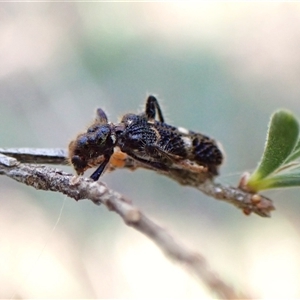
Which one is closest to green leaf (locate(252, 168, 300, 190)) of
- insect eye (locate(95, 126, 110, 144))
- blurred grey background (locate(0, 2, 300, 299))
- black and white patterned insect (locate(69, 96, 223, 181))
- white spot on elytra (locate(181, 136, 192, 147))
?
black and white patterned insect (locate(69, 96, 223, 181))

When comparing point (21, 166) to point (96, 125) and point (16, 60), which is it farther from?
point (16, 60)

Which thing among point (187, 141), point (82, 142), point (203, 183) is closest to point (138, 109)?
point (187, 141)

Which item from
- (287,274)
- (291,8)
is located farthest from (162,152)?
(291,8)

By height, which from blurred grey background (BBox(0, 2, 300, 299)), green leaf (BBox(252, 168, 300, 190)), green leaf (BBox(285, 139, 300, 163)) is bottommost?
blurred grey background (BBox(0, 2, 300, 299))

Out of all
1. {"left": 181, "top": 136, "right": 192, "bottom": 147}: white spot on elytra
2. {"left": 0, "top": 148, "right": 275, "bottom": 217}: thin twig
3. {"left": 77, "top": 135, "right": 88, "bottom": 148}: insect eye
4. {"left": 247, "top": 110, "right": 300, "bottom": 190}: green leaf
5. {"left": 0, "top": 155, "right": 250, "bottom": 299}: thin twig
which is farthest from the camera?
{"left": 181, "top": 136, "right": 192, "bottom": 147}: white spot on elytra

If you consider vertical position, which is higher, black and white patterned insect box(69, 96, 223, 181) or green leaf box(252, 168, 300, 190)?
green leaf box(252, 168, 300, 190)

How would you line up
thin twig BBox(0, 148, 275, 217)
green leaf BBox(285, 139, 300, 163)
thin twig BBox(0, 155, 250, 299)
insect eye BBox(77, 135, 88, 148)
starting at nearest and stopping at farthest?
thin twig BBox(0, 155, 250, 299)
green leaf BBox(285, 139, 300, 163)
thin twig BBox(0, 148, 275, 217)
insect eye BBox(77, 135, 88, 148)

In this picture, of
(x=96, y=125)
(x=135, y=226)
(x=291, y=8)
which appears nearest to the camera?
(x=135, y=226)

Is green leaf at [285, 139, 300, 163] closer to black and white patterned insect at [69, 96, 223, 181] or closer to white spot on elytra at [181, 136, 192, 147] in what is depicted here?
black and white patterned insect at [69, 96, 223, 181]
